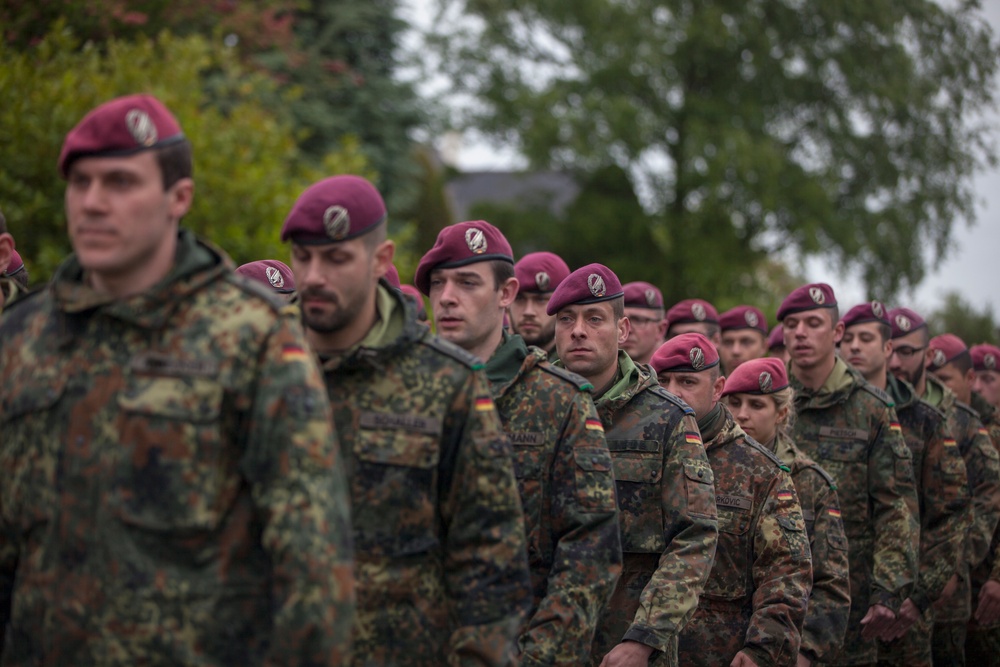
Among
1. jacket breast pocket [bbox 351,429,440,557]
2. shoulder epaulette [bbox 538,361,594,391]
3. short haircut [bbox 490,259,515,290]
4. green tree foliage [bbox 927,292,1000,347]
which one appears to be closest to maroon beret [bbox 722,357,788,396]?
→ shoulder epaulette [bbox 538,361,594,391]

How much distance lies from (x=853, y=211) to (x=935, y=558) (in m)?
20.5

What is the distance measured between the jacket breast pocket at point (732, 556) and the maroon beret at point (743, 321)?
374cm

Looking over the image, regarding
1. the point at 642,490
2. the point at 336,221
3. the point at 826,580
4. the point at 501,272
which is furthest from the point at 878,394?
the point at 336,221

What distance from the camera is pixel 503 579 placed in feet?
11.9

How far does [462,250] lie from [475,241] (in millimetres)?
82

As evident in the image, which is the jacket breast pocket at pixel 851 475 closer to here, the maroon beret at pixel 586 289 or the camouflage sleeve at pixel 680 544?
the camouflage sleeve at pixel 680 544

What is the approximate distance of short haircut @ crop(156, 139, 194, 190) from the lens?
3.02 metres

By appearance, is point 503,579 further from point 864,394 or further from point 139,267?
point 864,394

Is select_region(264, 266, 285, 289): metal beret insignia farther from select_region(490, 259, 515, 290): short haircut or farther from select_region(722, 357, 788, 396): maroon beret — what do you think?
select_region(722, 357, 788, 396): maroon beret

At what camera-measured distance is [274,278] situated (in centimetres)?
620

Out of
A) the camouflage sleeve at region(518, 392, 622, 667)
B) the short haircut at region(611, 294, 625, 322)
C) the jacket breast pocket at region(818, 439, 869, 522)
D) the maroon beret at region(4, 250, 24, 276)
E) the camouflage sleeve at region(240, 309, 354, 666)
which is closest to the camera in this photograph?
the camouflage sleeve at region(240, 309, 354, 666)

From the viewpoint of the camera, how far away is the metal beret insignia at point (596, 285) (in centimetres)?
562

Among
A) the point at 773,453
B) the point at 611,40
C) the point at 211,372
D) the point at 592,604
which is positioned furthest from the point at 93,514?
the point at 611,40

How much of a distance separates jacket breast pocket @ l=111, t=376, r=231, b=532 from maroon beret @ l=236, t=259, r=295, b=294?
10.4ft
